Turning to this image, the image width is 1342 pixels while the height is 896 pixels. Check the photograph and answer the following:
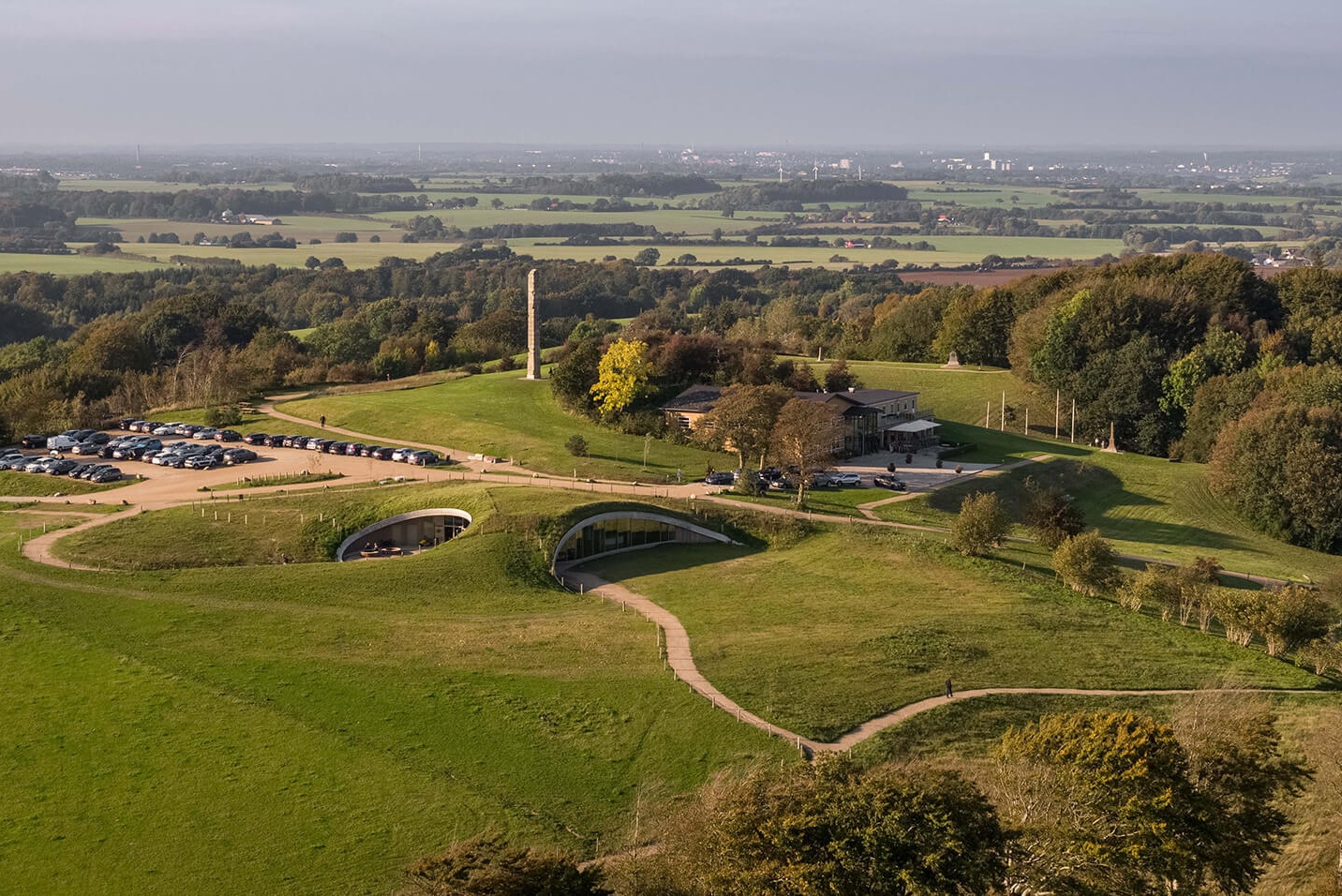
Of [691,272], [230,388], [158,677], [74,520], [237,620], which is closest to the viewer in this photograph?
[158,677]

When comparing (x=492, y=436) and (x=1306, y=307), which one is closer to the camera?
(x=492, y=436)

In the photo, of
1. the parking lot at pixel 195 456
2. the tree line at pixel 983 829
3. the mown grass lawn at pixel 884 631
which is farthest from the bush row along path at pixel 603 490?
the tree line at pixel 983 829

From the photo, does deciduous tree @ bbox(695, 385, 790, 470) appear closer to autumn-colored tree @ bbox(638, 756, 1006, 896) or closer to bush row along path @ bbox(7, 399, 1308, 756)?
bush row along path @ bbox(7, 399, 1308, 756)

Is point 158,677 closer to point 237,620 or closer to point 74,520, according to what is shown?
point 237,620

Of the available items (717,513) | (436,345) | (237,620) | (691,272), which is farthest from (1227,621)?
(691,272)

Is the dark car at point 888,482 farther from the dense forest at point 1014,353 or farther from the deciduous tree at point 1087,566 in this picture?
the deciduous tree at point 1087,566

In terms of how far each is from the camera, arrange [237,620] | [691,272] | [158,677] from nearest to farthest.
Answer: [158,677], [237,620], [691,272]

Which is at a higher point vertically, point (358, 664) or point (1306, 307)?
point (1306, 307)
